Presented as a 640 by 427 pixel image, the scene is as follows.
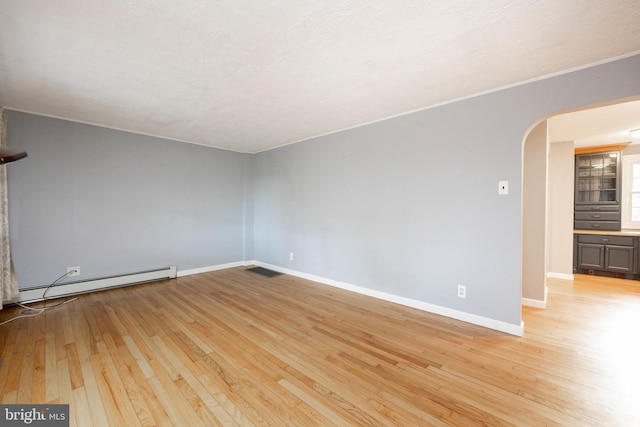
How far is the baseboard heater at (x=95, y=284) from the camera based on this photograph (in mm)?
3203

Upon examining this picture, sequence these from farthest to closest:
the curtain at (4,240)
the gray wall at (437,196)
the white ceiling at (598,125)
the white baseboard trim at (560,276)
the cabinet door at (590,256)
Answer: the cabinet door at (590,256) → the white baseboard trim at (560,276) → the white ceiling at (598,125) → the curtain at (4,240) → the gray wall at (437,196)

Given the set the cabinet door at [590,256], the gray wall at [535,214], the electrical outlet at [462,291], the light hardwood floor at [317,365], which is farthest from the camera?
the cabinet door at [590,256]

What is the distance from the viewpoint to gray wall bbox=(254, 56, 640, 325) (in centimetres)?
241

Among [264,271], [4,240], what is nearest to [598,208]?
[264,271]

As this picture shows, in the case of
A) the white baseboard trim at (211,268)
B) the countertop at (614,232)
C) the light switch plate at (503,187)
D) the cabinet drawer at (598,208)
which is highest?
the light switch plate at (503,187)

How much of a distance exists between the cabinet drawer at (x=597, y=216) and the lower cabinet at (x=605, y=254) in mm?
493

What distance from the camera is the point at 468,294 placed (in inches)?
107

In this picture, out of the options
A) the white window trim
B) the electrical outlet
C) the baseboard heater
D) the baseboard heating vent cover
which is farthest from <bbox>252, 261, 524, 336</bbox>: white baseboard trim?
the white window trim

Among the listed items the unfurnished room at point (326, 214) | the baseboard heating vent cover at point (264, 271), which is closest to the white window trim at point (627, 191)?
the unfurnished room at point (326, 214)

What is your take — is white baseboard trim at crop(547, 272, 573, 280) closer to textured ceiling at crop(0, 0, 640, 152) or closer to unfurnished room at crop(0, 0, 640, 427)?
unfurnished room at crop(0, 0, 640, 427)

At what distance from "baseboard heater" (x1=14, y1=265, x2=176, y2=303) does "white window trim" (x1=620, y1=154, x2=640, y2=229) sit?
28.0 ft

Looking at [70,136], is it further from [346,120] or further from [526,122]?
[526,122]

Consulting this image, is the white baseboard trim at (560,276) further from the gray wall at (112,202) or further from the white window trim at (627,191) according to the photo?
the gray wall at (112,202)

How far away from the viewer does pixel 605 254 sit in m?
4.51
